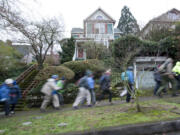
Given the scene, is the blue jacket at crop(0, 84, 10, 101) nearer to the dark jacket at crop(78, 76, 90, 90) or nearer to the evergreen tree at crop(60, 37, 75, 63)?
the dark jacket at crop(78, 76, 90, 90)

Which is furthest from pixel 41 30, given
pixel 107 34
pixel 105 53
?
pixel 107 34

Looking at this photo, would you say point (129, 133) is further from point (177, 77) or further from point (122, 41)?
point (122, 41)

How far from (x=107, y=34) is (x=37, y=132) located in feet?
67.7

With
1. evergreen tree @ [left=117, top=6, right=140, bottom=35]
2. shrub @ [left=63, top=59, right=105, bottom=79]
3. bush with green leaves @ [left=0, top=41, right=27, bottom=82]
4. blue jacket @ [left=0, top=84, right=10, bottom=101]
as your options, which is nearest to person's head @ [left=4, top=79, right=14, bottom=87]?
blue jacket @ [left=0, top=84, right=10, bottom=101]

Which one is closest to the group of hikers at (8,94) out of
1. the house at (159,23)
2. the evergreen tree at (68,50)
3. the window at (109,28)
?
the evergreen tree at (68,50)

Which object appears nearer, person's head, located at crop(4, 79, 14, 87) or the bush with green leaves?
person's head, located at crop(4, 79, 14, 87)

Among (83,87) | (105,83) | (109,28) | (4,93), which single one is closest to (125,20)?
(109,28)

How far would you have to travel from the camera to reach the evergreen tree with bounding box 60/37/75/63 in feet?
58.3

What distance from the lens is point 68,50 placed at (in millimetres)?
18125

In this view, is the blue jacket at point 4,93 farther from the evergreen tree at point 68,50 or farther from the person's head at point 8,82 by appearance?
the evergreen tree at point 68,50

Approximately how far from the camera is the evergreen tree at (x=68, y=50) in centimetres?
1778

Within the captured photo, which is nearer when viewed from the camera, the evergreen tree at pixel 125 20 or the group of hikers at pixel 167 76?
the group of hikers at pixel 167 76

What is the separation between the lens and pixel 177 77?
7.05 metres

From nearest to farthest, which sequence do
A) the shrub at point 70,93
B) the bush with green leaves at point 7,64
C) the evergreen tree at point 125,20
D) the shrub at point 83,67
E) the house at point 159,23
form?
the shrub at point 70,93, the shrub at point 83,67, the bush with green leaves at point 7,64, the house at point 159,23, the evergreen tree at point 125,20
